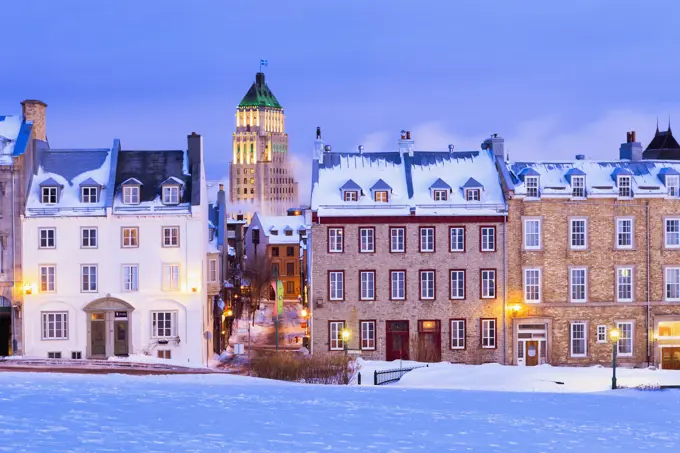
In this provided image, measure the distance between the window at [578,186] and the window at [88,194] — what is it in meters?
25.8

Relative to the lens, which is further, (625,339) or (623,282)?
(623,282)

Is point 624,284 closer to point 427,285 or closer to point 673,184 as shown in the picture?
point 673,184

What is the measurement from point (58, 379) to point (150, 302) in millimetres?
16726

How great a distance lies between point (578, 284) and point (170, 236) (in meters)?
22.3

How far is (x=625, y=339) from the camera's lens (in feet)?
183

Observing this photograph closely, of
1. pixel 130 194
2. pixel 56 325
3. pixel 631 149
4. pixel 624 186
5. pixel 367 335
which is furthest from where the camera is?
pixel 631 149

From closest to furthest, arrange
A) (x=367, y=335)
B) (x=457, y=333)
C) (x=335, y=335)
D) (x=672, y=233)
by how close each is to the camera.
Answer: (x=335, y=335), (x=367, y=335), (x=457, y=333), (x=672, y=233)

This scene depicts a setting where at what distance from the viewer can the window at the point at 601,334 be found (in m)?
55.5

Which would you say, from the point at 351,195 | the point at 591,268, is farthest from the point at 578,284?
the point at 351,195

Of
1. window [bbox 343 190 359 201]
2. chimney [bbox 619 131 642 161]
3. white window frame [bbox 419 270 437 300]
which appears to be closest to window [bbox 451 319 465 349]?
white window frame [bbox 419 270 437 300]

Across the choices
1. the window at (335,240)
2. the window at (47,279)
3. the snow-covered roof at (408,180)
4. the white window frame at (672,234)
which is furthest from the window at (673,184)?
the window at (47,279)

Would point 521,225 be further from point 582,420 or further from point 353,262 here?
point 582,420

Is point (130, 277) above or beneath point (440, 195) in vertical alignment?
beneath

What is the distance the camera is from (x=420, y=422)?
28312 mm
